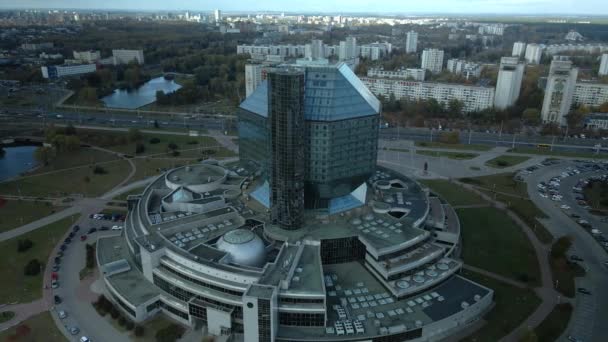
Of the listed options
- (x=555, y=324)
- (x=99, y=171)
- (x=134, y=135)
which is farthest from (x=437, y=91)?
(x=555, y=324)

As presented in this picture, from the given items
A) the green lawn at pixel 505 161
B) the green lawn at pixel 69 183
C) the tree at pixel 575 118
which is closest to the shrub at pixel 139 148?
the green lawn at pixel 69 183

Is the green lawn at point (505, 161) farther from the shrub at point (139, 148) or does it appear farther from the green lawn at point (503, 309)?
the shrub at point (139, 148)

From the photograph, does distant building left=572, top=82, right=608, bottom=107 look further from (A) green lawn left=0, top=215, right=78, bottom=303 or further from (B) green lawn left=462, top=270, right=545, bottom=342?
(A) green lawn left=0, top=215, right=78, bottom=303

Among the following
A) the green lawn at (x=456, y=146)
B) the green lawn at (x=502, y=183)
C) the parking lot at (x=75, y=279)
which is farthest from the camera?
the green lawn at (x=456, y=146)

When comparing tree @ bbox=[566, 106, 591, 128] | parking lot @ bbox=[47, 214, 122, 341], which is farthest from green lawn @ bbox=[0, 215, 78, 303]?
tree @ bbox=[566, 106, 591, 128]

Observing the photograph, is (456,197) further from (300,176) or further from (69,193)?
(69,193)

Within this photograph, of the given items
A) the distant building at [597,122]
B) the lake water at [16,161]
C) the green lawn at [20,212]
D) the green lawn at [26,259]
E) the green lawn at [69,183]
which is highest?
the distant building at [597,122]

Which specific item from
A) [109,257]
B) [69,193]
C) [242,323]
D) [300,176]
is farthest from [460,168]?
[69,193]
